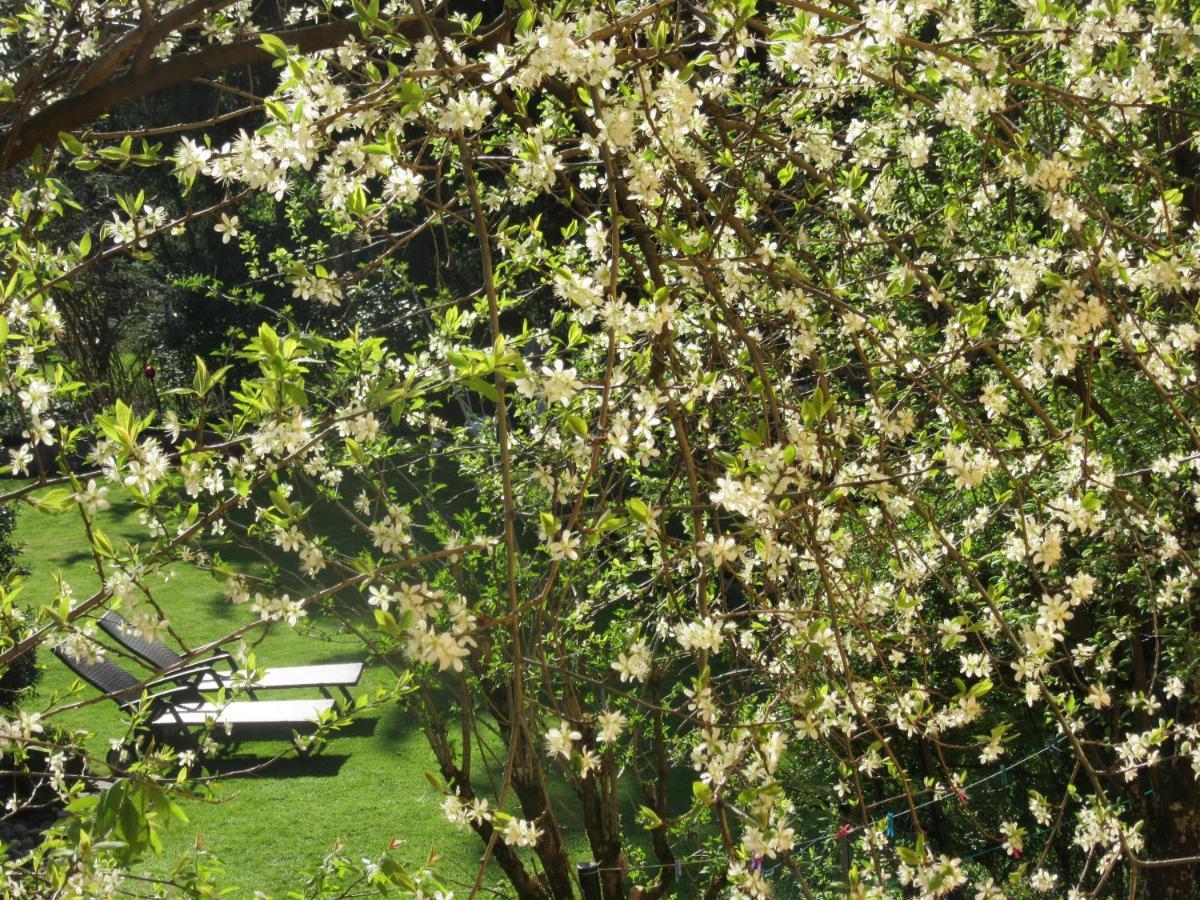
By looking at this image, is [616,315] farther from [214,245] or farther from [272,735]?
[214,245]

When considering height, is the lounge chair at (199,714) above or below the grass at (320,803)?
above

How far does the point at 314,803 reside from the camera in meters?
7.46

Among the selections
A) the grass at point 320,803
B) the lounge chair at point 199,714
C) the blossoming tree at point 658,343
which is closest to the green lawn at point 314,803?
the grass at point 320,803

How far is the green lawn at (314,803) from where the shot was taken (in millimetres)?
6676

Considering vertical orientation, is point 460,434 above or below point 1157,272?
below

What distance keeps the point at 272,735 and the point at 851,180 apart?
7201 mm

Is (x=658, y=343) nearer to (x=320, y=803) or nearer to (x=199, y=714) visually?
(x=320, y=803)

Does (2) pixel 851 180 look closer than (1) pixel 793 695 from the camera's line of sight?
No

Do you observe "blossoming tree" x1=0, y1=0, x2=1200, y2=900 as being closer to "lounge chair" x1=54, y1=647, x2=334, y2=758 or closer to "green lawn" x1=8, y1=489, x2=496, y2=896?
"green lawn" x1=8, y1=489, x2=496, y2=896

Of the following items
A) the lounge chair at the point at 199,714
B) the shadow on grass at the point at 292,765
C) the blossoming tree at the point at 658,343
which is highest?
the blossoming tree at the point at 658,343

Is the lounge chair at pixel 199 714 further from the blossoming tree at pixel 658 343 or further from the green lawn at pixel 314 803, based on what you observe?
the blossoming tree at pixel 658 343

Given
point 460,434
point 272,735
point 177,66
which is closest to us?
point 177,66

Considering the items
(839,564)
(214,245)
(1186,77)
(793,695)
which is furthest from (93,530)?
(214,245)

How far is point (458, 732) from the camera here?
786cm
